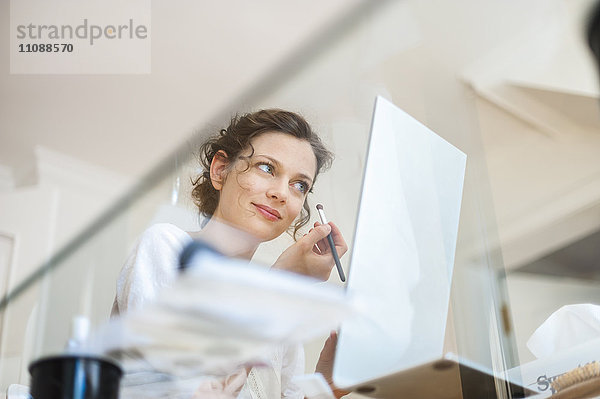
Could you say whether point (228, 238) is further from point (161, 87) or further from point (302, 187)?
point (161, 87)

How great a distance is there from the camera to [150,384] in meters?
0.50

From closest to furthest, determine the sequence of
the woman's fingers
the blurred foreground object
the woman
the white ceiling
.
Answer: the blurred foreground object → the woman → the woman's fingers → the white ceiling

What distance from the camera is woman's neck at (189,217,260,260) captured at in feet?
3.20

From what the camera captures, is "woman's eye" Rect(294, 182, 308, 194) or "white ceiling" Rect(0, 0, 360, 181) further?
"white ceiling" Rect(0, 0, 360, 181)

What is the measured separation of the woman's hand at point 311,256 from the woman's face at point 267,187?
6 cm

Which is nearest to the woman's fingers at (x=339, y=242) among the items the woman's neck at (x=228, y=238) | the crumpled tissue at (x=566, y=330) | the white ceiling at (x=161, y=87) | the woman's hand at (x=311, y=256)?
the woman's hand at (x=311, y=256)

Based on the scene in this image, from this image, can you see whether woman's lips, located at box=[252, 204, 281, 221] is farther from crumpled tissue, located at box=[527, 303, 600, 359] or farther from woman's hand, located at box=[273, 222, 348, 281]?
crumpled tissue, located at box=[527, 303, 600, 359]

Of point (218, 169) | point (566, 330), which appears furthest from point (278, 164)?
point (566, 330)

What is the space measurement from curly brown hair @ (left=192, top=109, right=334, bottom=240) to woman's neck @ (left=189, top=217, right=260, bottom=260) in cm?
3

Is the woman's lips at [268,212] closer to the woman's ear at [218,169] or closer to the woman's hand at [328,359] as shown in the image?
the woman's ear at [218,169]

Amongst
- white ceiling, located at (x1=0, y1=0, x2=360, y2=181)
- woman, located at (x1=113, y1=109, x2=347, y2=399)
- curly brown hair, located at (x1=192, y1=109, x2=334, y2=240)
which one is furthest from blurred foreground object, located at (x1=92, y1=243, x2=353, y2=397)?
white ceiling, located at (x1=0, y1=0, x2=360, y2=181)

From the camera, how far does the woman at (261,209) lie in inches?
34.8

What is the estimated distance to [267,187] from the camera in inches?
40.1

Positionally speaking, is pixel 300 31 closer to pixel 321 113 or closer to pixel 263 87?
pixel 263 87
